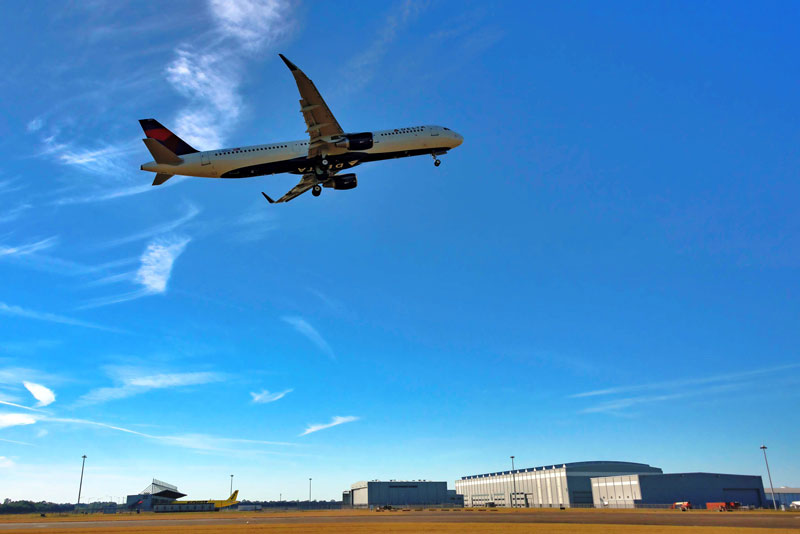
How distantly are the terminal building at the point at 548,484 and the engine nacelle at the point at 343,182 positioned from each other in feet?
294

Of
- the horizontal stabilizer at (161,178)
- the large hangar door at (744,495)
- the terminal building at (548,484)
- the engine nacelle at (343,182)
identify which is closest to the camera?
the horizontal stabilizer at (161,178)

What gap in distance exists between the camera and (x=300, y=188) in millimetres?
57938

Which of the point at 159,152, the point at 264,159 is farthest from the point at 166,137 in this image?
the point at 264,159

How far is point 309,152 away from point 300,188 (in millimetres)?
7500

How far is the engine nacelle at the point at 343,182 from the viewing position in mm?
56125

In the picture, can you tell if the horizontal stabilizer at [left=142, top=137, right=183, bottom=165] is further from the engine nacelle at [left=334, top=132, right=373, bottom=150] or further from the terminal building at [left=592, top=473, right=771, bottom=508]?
the terminal building at [left=592, top=473, right=771, bottom=508]

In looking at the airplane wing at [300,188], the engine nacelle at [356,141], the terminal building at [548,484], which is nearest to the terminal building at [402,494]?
the terminal building at [548,484]

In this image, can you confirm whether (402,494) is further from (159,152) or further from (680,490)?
(159,152)

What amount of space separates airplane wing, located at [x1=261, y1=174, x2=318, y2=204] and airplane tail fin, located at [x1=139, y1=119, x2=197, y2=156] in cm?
878

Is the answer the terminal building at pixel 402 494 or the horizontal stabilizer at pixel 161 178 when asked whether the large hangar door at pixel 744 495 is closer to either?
the terminal building at pixel 402 494

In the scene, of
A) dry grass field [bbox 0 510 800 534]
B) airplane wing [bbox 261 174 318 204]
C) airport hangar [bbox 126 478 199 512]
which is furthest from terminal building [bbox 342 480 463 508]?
airplane wing [bbox 261 174 318 204]

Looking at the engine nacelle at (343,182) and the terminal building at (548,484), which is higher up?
Answer: the engine nacelle at (343,182)

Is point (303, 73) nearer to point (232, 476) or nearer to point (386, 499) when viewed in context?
point (386, 499)

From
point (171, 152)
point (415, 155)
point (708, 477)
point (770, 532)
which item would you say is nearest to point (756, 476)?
point (708, 477)
